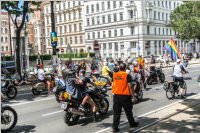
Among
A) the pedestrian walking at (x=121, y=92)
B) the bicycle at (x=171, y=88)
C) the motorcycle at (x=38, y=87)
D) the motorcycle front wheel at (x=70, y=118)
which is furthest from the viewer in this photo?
the motorcycle at (x=38, y=87)

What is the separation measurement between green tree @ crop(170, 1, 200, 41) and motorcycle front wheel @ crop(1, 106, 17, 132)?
206 feet

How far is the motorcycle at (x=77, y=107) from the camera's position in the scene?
34.3 ft

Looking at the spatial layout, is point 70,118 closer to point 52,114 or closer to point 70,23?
point 52,114

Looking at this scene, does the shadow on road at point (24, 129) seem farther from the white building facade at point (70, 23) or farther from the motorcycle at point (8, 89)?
the white building facade at point (70, 23)

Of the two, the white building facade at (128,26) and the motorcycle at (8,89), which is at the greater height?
the white building facade at (128,26)

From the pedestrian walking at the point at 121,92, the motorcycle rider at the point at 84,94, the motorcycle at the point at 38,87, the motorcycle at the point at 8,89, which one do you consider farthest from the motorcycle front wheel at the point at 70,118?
the motorcycle at the point at 38,87

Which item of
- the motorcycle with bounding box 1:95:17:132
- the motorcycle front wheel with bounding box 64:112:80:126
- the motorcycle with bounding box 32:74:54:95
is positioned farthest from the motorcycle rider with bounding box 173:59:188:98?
the motorcycle with bounding box 1:95:17:132

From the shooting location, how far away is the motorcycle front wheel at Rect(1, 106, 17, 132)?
32.6ft

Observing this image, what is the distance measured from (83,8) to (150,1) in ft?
73.6

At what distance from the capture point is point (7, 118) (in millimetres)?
10078

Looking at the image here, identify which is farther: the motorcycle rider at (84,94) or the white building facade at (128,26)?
the white building facade at (128,26)

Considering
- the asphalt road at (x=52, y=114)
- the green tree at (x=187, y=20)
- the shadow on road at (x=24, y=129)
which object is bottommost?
the shadow on road at (x=24, y=129)

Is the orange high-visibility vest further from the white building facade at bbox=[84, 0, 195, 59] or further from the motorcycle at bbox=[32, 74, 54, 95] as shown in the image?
the white building facade at bbox=[84, 0, 195, 59]

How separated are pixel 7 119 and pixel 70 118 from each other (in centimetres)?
188
